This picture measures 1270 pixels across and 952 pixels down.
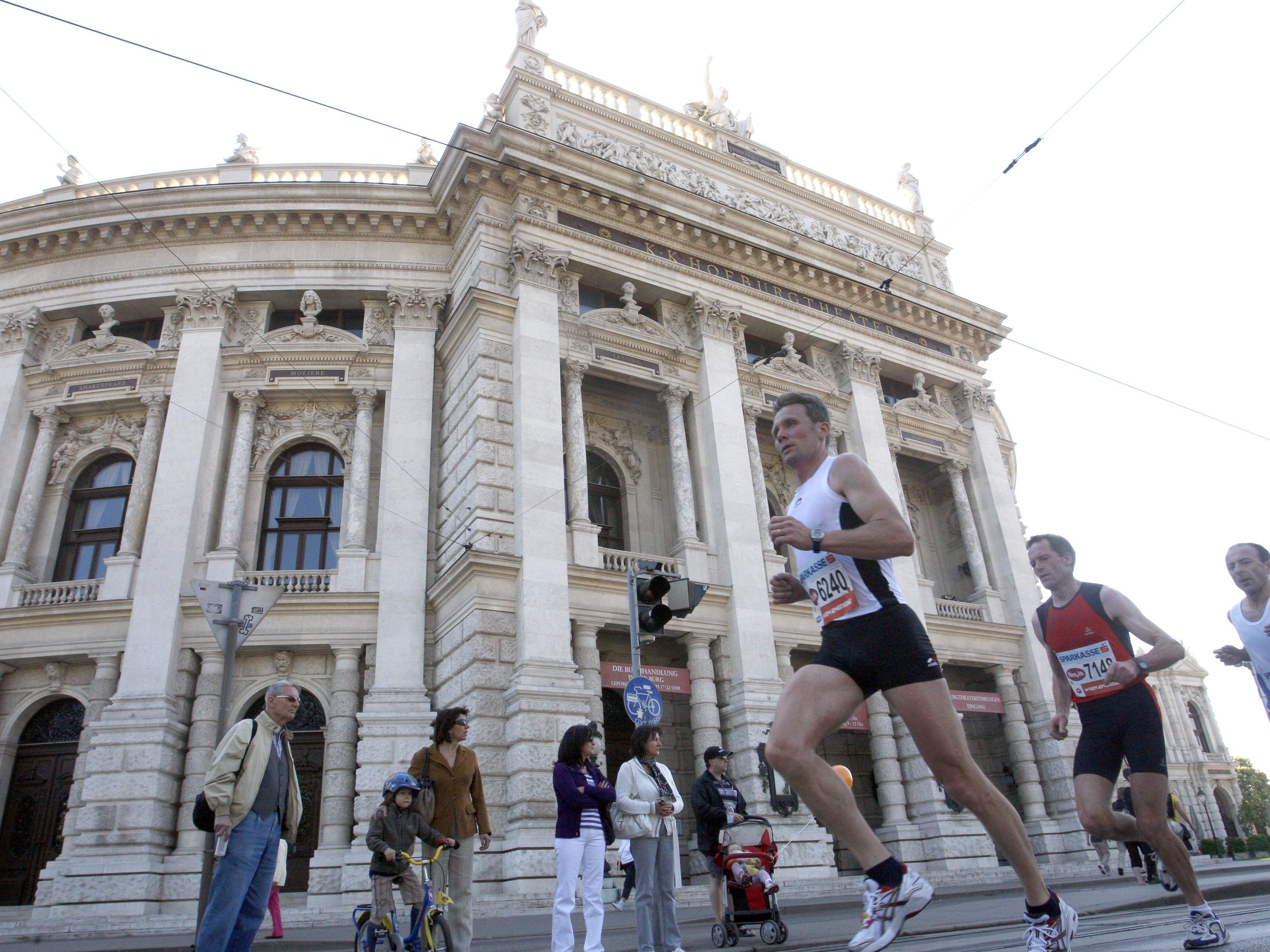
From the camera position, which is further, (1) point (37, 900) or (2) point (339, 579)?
(2) point (339, 579)

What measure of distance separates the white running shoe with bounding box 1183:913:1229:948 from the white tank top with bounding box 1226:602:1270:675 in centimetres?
259

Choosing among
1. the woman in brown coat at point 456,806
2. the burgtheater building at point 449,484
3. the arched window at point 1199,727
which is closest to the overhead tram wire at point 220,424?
the burgtheater building at point 449,484

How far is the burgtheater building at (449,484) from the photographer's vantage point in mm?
16234

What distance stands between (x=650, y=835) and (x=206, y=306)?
1803 cm

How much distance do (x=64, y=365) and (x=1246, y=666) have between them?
22755 mm

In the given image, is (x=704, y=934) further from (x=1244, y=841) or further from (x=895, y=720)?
(x=1244, y=841)

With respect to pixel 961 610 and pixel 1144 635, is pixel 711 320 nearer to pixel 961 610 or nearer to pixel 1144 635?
pixel 961 610

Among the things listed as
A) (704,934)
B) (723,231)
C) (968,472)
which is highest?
(723,231)

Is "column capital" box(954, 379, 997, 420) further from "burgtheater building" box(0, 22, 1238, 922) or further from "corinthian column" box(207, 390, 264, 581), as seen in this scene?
"corinthian column" box(207, 390, 264, 581)

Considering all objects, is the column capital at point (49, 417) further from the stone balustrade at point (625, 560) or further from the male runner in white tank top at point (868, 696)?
the male runner in white tank top at point (868, 696)

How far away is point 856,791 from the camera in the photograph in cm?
2159

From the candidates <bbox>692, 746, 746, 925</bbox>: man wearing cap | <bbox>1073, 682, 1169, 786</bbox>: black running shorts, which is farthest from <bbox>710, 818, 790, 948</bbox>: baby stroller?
<bbox>1073, 682, 1169, 786</bbox>: black running shorts

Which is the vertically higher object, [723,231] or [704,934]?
[723,231]

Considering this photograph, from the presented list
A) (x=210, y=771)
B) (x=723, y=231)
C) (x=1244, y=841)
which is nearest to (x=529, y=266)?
(x=723, y=231)
